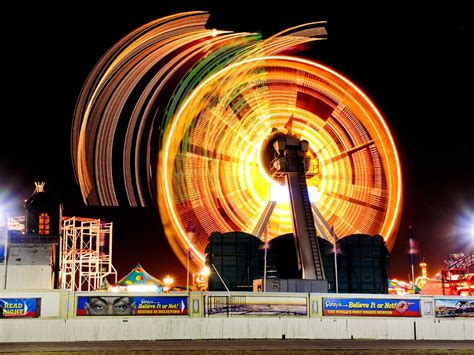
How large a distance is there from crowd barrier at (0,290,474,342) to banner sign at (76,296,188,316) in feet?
0.11

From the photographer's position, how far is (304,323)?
78.3 feet

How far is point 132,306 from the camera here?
904 inches

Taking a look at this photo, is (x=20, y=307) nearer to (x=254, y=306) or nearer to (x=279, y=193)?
(x=254, y=306)

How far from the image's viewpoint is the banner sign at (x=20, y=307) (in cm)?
2192

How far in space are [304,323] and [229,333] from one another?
2.79 metres

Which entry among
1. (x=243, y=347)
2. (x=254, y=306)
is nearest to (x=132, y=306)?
(x=254, y=306)

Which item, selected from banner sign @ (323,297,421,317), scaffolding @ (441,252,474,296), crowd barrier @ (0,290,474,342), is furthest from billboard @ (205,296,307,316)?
scaffolding @ (441,252,474,296)

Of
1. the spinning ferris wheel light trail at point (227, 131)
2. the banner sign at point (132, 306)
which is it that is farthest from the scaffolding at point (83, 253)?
the banner sign at point (132, 306)

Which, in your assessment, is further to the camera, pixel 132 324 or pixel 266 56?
pixel 266 56

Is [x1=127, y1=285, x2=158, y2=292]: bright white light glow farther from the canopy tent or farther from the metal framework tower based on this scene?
the metal framework tower

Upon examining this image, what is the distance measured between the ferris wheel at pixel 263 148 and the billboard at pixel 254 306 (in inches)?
542

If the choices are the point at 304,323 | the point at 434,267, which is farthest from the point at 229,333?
the point at 434,267

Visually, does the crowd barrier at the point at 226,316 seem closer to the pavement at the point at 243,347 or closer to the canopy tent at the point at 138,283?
the pavement at the point at 243,347

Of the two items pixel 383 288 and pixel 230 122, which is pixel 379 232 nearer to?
pixel 383 288
